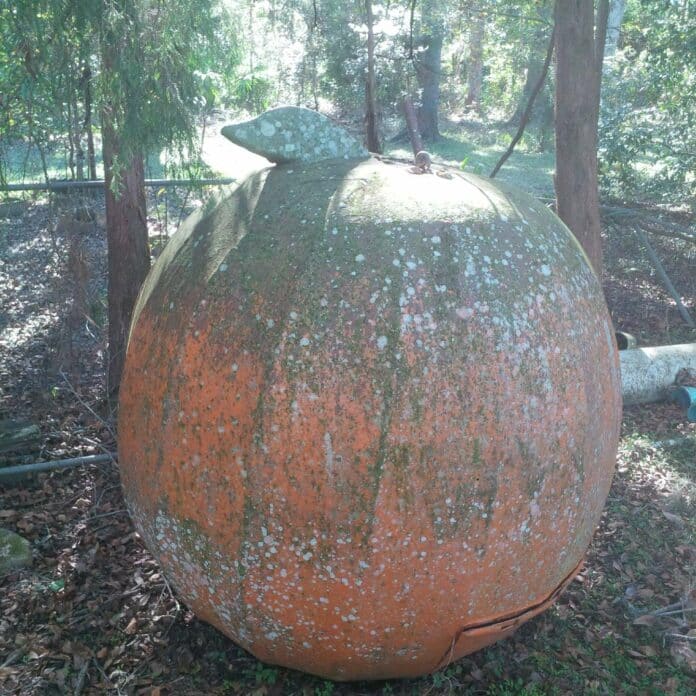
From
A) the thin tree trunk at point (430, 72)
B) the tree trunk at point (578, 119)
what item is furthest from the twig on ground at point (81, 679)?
the thin tree trunk at point (430, 72)

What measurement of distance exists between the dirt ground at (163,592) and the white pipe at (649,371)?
5.6 inches

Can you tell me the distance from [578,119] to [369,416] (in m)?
4.27

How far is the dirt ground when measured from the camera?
3.12 meters

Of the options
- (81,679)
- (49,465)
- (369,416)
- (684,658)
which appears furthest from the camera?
(49,465)

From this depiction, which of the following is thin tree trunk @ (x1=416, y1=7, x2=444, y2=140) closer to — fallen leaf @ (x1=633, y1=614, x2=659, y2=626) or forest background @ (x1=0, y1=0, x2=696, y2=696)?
forest background @ (x1=0, y1=0, x2=696, y2=696)

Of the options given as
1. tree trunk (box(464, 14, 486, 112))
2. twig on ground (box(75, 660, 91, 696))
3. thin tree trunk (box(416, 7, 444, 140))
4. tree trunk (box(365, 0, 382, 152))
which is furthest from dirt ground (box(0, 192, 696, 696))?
tree trunk (box(464, 14, 486, 112))

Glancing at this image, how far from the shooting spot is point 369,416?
7.82 feet

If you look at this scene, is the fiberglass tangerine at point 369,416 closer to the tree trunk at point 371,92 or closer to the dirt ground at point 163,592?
the dirt ground at point 163,592

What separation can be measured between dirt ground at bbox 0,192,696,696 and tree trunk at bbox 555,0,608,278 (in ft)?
5.78

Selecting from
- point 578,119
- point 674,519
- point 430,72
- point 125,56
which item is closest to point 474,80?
point 430,72

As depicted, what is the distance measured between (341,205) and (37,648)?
246 centimetres

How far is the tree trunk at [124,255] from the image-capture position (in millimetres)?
5094

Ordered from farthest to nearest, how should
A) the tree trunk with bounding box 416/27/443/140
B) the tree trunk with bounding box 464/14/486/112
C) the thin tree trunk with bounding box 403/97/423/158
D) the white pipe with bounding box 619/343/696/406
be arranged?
1. the tree trunk with bounding box 464/14/486/112
2. the tree trunk with bounding box 416/27/443/140
3. the white pipe with bounding box 619/343/696/406
4. the thin tree trunk with bounding box 403/97/423/158

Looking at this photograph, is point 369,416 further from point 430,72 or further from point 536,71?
point 536,71
